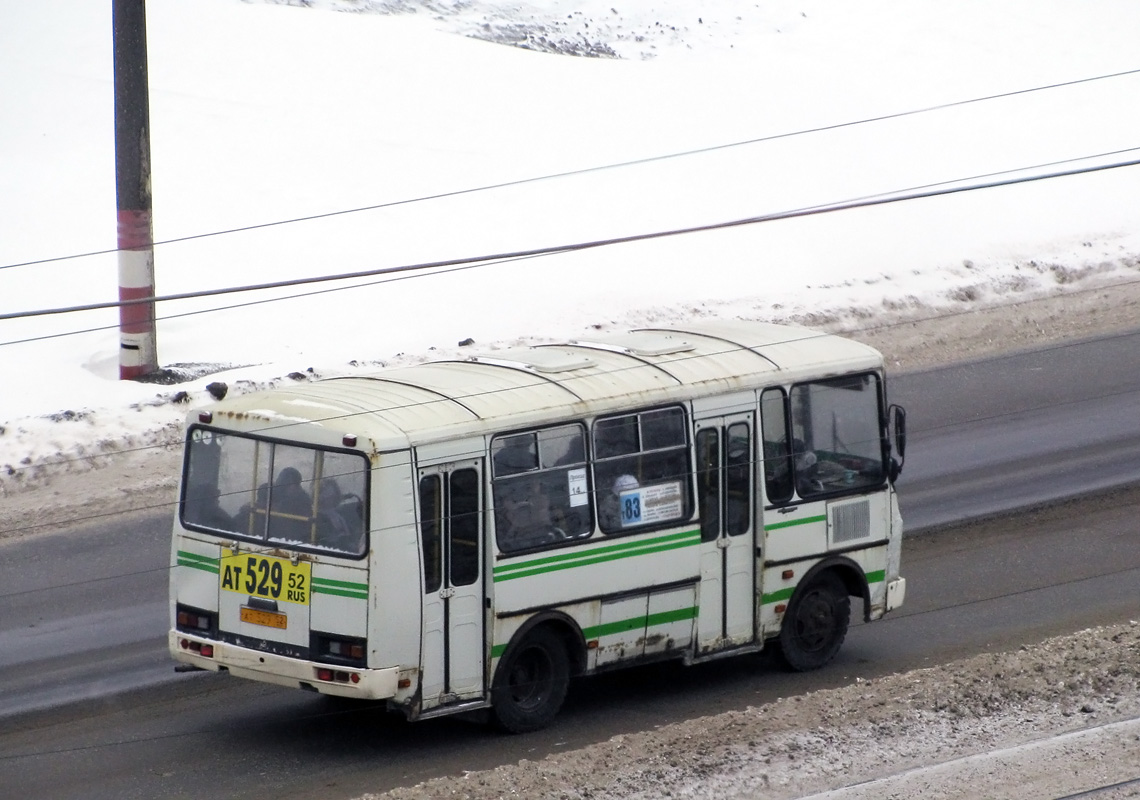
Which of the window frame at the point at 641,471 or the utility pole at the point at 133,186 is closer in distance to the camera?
the window frame at the point at 641,471

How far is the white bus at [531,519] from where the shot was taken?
35.4ft

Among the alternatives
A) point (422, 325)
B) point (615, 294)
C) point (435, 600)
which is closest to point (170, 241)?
point (422, 325)

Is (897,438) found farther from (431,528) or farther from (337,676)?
(337,676)

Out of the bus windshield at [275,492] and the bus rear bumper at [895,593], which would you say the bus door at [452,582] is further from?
the bus rear bumper at [895,593]

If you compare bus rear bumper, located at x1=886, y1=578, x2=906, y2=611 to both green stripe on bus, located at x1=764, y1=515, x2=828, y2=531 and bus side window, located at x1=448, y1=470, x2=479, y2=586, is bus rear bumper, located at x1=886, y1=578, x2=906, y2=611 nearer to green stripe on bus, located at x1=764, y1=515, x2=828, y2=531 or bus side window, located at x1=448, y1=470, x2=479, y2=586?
green stripe on bus, located at x1=764, y1=515, x2=828, y2=531

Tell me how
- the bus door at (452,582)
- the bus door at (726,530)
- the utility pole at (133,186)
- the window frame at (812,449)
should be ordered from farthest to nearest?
the utility pole at (133,186) → the window frame at (812,449) → the bus door at (726,530) → the bus door at (452,582)

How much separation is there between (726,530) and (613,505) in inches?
41.3

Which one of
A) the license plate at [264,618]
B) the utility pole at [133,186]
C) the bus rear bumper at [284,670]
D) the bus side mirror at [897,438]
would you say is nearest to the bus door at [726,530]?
the bus side mirror at [897,438]

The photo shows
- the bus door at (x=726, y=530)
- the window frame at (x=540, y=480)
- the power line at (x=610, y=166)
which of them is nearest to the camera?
the window frame at (x=540, y=480)

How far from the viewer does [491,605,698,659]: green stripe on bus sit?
11.7 m

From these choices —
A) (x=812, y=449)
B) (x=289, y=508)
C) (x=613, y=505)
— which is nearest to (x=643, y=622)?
(x=613, y=505)

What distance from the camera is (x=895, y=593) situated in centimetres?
1348

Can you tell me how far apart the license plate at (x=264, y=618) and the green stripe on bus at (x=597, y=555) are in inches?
56.1

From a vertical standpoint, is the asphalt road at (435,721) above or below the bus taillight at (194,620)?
below
